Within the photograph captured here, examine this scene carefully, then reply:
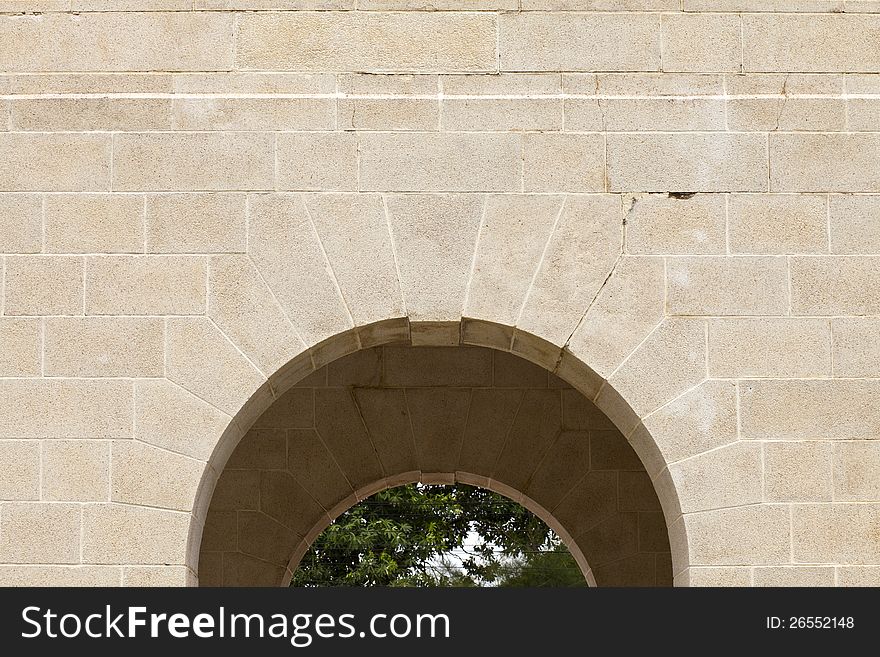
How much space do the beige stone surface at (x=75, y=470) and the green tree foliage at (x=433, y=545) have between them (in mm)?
12771

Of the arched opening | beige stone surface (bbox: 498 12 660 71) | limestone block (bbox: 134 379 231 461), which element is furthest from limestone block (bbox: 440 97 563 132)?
the arched opening

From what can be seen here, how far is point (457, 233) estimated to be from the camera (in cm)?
781

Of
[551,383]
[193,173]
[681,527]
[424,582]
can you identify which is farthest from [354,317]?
[424,582]

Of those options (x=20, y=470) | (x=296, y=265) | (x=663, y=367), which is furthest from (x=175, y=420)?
(x=663, y=367)

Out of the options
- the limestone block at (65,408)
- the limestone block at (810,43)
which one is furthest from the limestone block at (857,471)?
the limestone block at (65,408)

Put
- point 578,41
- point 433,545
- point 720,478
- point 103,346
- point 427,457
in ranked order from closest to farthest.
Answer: point 720,478 < point 103,346 < point 578,41 < point 427,457 < point 433,545

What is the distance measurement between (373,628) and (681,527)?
185cm

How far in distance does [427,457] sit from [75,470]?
15.4ft

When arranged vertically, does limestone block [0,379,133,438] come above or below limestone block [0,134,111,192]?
below

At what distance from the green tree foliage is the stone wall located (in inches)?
503

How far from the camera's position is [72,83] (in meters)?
7.90

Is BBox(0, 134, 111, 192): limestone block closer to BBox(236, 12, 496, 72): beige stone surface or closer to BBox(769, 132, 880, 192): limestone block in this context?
BBox(236, 12, 496, 72): beige stone surface

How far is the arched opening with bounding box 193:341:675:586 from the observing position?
37.5ft

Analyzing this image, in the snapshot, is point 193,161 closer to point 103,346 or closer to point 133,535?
point 103,346
